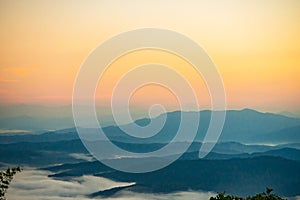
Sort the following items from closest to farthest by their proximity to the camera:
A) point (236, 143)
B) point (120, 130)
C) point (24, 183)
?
point (24, 183), point (120, 130), point (236, 143)

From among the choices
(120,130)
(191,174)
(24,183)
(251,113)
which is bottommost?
(24,183)

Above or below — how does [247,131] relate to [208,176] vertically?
above

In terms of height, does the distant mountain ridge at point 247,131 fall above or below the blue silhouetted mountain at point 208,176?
above

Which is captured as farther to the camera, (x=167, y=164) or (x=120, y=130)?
(x=120, y=130)

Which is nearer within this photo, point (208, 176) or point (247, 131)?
point (208, 176)

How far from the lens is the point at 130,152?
10062 centimetres

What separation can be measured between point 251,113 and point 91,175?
2375 inches

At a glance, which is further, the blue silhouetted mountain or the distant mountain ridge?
the distant mountain ridge

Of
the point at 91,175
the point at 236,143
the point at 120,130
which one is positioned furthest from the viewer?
the point at 236,143

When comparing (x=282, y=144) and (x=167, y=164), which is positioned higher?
(x=282, y=144)

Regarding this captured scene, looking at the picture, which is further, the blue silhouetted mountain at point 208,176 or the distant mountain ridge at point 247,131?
the distant mountain ridge at point 247,131

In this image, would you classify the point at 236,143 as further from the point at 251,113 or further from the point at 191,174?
the point at 191,174

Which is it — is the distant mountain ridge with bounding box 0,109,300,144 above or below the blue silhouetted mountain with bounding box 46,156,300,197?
above

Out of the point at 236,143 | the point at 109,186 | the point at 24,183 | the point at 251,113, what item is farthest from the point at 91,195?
the point at 251,113
